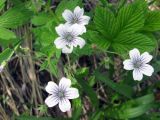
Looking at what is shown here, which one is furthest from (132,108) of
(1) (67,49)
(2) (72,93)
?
(1) (67,49)

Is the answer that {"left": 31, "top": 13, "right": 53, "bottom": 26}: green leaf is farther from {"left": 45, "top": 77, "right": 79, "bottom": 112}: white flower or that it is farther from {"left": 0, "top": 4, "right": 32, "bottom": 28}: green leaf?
{"left": 45, "top": 77, "right": 79, "bottom": 112}: white flower

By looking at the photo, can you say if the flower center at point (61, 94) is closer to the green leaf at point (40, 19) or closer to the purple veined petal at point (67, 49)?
the purple veined petal at point (67, 49)

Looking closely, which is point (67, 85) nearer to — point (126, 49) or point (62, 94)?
point (62, 94)

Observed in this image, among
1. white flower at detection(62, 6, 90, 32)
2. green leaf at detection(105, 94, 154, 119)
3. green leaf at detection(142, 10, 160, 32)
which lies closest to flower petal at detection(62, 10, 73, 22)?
white flower at detection(62, 6, 90, 32)

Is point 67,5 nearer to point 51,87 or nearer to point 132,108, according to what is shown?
point 51,87

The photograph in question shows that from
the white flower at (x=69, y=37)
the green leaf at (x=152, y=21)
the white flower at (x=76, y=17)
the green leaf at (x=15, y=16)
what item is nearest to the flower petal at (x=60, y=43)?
the white flower at (x=69, y=37)

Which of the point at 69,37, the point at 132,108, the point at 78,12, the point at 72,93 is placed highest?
the point at 78,12
